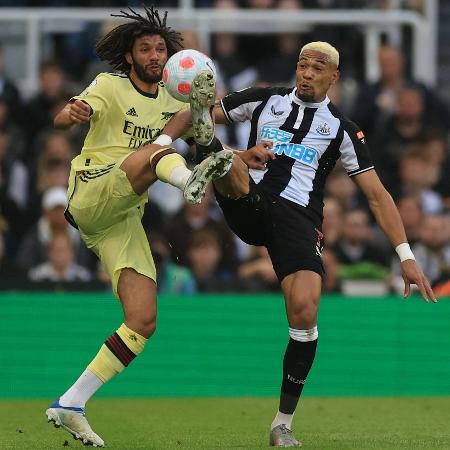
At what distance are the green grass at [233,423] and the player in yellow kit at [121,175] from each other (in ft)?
1.77

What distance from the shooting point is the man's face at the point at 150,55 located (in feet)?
28.7

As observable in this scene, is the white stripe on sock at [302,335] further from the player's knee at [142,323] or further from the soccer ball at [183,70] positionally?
the soccer ball at [183,70]

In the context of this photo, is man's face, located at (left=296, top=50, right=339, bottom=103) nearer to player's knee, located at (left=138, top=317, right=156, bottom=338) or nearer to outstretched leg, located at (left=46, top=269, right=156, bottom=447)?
outstretched leg, located at (left=46, top=269, right=156, bottom=447)

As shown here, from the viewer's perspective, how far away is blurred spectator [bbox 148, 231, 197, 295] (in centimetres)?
1283

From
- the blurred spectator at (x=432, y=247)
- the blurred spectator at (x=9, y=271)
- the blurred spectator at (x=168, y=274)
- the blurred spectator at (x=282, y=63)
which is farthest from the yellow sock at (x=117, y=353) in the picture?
the blurred spectator at (x=282, y=63)

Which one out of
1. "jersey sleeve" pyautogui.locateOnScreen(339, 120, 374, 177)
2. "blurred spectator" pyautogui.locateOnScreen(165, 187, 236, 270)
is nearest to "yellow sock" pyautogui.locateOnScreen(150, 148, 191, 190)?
"jersey sleeve" pyautogui.locateOnScreen(339, 120, 374, 177)

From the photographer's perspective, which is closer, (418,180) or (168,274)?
(168,274)

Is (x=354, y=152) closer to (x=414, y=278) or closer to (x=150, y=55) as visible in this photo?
(x=414, y=278)

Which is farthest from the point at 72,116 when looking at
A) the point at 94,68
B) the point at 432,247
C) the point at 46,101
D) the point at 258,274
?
the point at 94,68

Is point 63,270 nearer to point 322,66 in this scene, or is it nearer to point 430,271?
point 430,271

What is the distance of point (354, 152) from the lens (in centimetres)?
876

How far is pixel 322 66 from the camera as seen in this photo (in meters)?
8.73

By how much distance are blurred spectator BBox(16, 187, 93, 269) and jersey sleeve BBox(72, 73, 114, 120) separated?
4400 mm

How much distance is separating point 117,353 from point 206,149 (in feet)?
4.48
